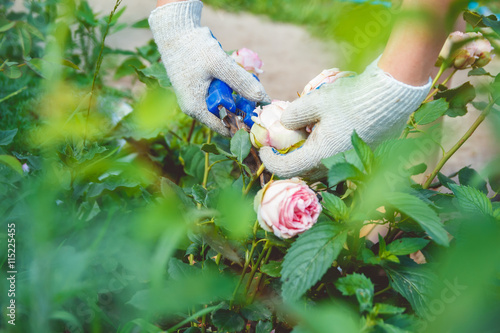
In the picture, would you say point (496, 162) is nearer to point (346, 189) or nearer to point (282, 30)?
point (346, 189)

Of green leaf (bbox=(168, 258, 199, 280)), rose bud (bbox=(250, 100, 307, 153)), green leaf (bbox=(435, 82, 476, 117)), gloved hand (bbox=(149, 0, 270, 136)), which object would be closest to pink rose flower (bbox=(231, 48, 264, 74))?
gloved hand (bbox=(149, 0, 270, 136))

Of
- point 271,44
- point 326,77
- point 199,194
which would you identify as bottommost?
point 271,44

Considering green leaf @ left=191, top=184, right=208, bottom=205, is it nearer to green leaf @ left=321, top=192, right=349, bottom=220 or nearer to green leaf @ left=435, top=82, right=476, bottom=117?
green leaf @ left=321, top=192, right=349, bottom=220

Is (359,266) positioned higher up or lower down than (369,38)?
lower down

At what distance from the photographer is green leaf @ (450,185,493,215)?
0.55m

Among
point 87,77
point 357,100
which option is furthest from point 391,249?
point 87,77

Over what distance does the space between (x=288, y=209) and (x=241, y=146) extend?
206 mm

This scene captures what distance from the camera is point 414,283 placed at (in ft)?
1.70

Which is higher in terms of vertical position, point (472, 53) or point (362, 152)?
point (472, 53)

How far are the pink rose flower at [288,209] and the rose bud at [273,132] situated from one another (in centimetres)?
19

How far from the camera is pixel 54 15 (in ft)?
4.54

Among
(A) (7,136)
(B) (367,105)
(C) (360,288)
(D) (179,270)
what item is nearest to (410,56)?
(B) (367,105)

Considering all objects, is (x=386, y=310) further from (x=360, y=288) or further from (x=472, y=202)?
(x=472, y=202)

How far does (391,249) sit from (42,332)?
0.44m
